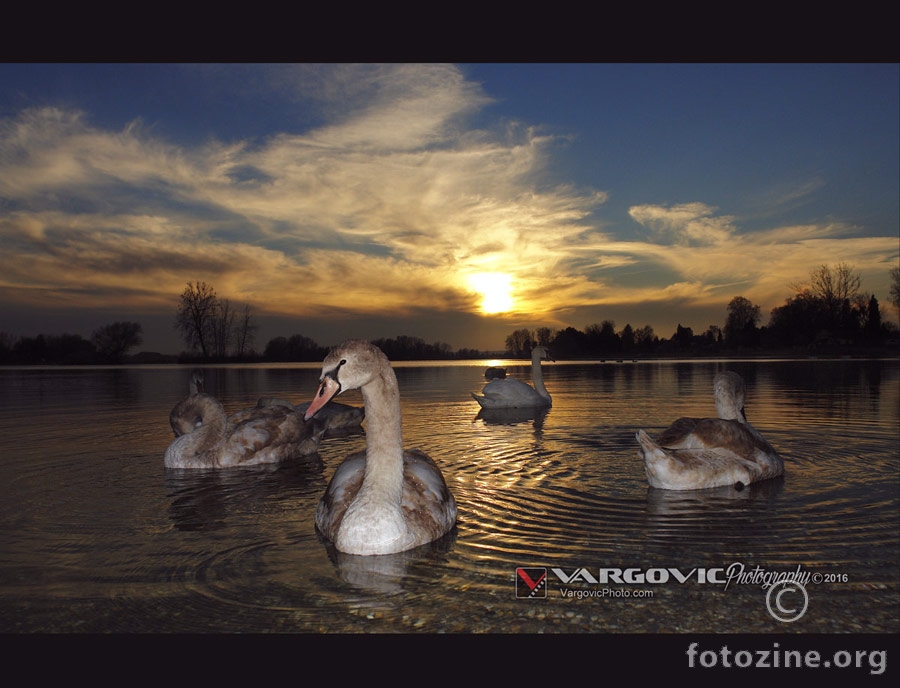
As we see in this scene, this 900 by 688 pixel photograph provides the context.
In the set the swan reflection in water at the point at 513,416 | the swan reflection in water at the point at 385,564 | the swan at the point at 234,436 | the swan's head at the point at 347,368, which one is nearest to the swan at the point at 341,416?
the swan at the point at 234,436

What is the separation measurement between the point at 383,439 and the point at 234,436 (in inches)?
232

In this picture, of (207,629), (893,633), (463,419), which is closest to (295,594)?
(207,629)

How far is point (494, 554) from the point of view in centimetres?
562

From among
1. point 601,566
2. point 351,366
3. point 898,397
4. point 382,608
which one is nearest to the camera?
point 382,608

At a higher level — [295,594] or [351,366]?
[351,366]

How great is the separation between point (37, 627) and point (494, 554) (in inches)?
141

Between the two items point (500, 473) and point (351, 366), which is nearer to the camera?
point (351, 366)

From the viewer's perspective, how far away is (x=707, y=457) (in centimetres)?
839

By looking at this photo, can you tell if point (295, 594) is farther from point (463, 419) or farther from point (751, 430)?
point (463, 419)

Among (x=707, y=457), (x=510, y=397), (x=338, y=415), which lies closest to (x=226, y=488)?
(x=707, y=457)

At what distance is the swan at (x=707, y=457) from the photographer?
26.3 ft

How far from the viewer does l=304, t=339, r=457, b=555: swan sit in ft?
18.9

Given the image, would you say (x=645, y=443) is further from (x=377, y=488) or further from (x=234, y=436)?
(x=234, y=436)

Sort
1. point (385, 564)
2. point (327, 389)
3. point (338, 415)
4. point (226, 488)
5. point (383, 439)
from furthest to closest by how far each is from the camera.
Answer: point (338, 415)
point (226, 488)
point (383, 439)
point (327, 389)
point (385, 564)
